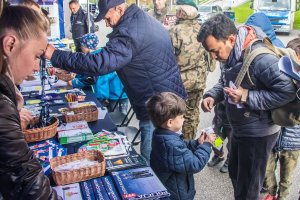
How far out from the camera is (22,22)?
131cm

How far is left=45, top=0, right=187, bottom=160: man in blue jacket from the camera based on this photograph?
2.35 metres

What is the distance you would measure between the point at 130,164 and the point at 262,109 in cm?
90

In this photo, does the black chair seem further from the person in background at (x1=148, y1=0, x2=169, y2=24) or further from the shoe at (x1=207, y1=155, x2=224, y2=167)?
the person in background at (x1=148, y1=0, x2=169, y2=24)

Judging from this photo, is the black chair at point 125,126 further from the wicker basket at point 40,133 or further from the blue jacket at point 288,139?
the blue jacket at point 288,139

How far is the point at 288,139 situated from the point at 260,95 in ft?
2.89

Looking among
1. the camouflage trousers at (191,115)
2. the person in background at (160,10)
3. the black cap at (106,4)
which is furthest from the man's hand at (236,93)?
the person in background at (160,10)

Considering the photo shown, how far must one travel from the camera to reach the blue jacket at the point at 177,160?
2.07 meters

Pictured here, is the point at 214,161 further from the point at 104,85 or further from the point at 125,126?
the point at 104,85

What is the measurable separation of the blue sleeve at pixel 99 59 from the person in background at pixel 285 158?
4.68 ft

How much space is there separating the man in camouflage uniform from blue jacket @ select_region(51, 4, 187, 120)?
107 cm

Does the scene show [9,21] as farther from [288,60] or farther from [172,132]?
[288,60]

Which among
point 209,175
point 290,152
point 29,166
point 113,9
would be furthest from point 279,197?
point 29,166

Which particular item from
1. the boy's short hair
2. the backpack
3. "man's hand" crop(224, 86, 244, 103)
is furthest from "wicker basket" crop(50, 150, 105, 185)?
the backpack

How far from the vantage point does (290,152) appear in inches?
113
